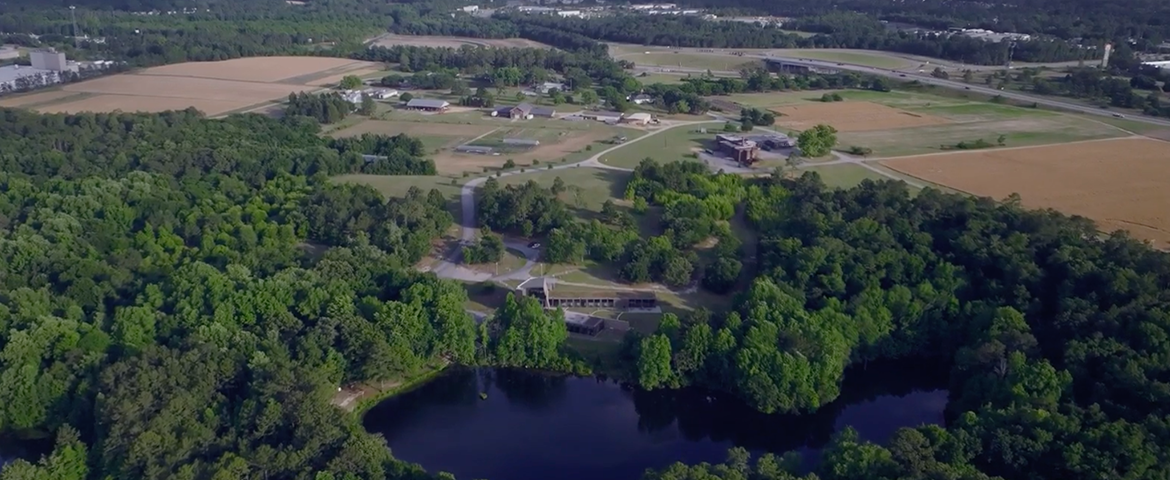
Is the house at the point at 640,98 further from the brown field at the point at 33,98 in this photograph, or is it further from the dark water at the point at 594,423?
the dark water at the point at 594,423

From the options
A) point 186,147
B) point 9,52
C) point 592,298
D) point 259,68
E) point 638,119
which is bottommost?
point 592,298

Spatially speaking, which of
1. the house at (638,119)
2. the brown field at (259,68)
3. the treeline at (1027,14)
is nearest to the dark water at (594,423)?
the house at (638,119)

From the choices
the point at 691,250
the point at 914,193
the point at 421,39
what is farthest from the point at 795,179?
the point at 421,39

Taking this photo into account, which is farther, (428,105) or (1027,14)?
(1027,14)

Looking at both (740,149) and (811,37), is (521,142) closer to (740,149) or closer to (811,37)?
(740,149)

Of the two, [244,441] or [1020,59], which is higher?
[1020,59]

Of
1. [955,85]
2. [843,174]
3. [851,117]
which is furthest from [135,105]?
[955,85]

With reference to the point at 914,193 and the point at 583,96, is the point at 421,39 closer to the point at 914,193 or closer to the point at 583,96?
the point at 583,96
